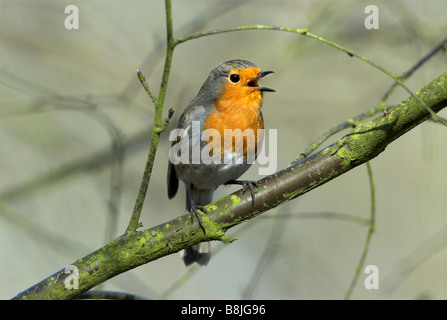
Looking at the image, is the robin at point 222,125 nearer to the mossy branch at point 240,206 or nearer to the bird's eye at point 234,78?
the bird's eye at point 234,78

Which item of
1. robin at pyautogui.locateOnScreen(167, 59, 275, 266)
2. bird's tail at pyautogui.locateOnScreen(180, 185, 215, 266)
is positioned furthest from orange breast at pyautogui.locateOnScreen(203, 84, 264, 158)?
bird's tail at pyautogui.locateOnScreen(180, 185, 215, 266)

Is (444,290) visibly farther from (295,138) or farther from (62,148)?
(62,148)

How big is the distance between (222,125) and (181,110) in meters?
0.79

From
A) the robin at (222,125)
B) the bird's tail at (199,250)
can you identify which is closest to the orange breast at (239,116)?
the robin at (222,125)

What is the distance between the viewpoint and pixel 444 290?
5.33m

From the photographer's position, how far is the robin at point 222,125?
373cm

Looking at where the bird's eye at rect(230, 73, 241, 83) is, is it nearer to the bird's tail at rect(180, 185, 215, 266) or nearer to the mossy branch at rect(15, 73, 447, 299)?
the bird's tail at rect(180, 185, 215, 266)

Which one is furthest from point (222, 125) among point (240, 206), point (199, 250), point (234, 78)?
point (199, 250)

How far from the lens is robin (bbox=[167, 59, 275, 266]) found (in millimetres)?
3730

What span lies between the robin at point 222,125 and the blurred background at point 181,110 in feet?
1.47

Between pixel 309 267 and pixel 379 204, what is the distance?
1.41 meters

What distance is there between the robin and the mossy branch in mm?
844

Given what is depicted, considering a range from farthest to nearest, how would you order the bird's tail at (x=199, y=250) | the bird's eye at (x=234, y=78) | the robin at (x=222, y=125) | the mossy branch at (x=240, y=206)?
the bird's tail at (x=199, y=250) < the bird's eye at (x=234, y=78) < the robin at (x=222, y=125) < the mossy branch at (x=240, y=206)

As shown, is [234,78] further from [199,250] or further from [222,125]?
[199,250]
